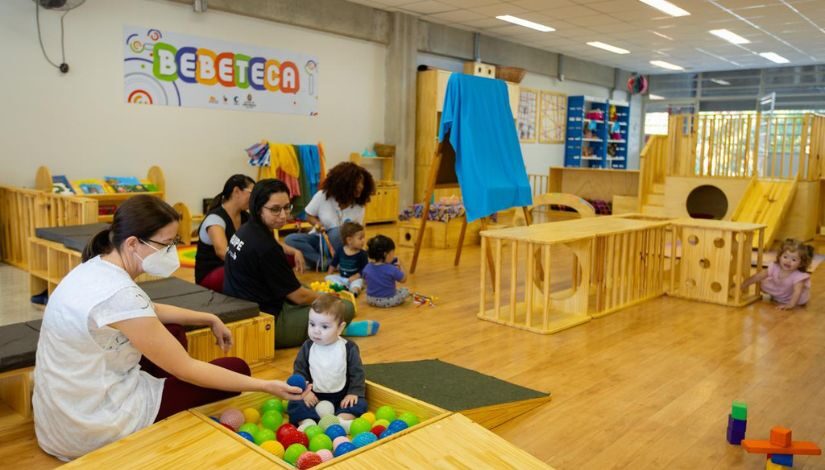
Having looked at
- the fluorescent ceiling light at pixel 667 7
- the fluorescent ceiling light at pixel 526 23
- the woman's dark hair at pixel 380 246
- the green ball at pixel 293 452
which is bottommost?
A: the green ball at pixel 293 452

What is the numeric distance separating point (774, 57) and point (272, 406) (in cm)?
1339

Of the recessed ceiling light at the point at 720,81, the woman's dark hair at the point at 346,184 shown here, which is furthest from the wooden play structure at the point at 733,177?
the recessed ceiling light at the point at 720,81

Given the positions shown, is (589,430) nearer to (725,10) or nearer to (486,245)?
(486,245)

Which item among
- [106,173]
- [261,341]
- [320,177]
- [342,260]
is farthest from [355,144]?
[261,341]

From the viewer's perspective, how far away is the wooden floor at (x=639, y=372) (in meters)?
2.71

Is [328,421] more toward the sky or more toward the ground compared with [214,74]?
more toward the ground

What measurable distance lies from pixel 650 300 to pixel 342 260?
2547 millimetres

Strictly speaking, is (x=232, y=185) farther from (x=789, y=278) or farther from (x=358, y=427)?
(x=789, y=278)

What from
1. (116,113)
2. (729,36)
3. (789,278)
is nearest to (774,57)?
(729,36)

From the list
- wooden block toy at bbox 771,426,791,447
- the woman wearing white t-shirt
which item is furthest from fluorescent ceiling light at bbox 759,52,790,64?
the woman wearing white t-shirt

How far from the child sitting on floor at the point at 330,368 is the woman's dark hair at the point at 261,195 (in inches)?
41.3

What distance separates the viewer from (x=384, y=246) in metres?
5.03

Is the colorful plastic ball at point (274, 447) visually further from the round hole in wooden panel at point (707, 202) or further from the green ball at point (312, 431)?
the round hole in wooden panel at point (707, 202)

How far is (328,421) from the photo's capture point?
260 cm
